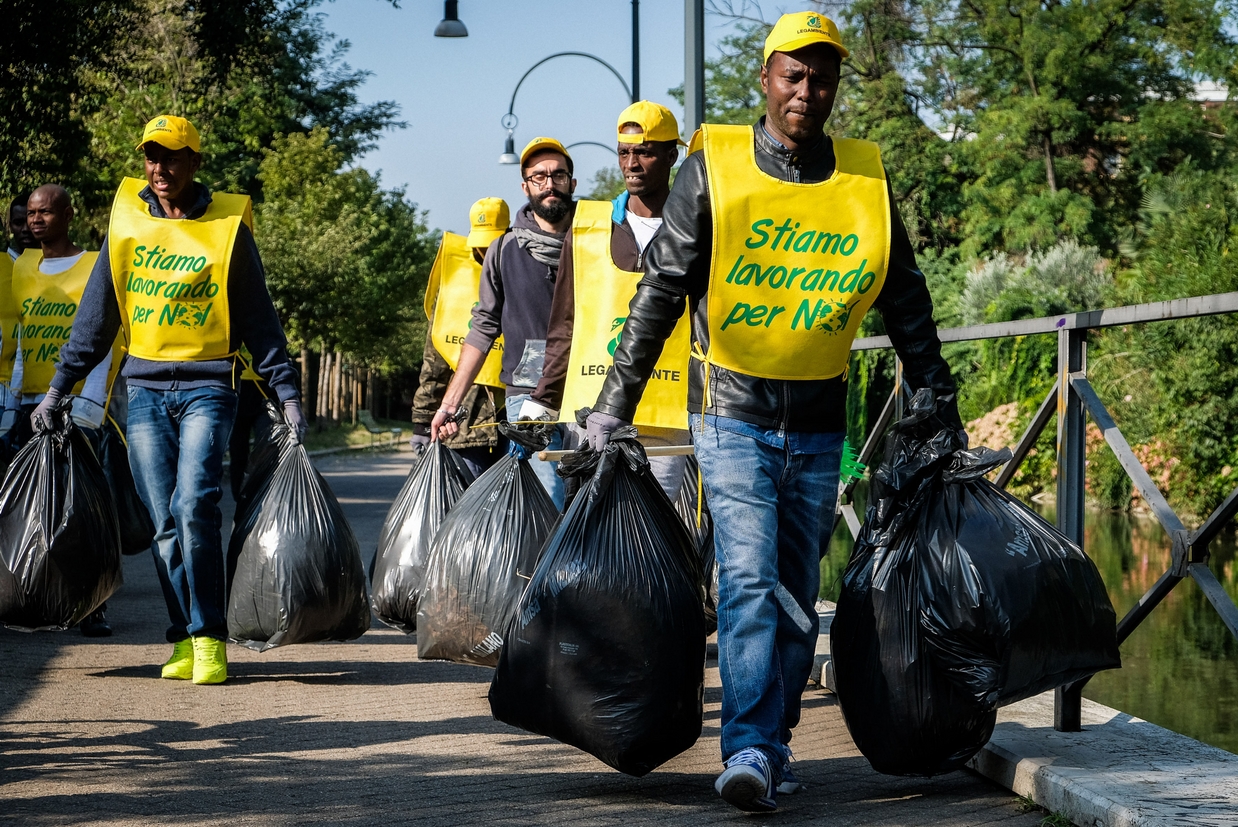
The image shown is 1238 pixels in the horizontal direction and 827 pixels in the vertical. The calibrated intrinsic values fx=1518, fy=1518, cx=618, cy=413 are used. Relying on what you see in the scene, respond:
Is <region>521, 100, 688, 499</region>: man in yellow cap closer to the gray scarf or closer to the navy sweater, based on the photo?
the gray scarf

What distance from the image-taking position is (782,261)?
3719 mm

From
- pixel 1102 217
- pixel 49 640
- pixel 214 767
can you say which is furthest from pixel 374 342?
pixel 214 767

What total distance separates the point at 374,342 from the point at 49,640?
3032 centimetres

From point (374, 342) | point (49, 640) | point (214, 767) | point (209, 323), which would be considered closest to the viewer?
point (214, 767)

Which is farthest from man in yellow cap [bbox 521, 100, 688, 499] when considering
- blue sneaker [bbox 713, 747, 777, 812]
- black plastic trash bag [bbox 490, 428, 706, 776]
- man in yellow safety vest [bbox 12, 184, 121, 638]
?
man in yellow safety vest [bbox 12, 184, 121, 638]

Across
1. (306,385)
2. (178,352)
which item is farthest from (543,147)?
(306,385)

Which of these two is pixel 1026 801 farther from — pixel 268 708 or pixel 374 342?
pixel 374 342

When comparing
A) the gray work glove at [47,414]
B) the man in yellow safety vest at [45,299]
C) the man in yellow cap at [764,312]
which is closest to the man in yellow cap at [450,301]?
the man in yellow safety vest at [45,299]

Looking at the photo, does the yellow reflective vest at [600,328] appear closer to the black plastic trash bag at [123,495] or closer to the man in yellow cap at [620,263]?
the man in yellow cap at [620,263]

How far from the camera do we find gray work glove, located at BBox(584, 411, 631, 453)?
12.4ft

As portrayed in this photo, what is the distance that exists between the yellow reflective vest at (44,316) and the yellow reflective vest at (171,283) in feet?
4.22

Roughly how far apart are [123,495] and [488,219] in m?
2.18

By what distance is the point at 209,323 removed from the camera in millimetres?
5527

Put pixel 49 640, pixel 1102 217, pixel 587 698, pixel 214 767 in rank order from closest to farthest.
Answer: pixel 587 698 < pixel 214 767 < pixel 49 640 < pixel 1102 217
